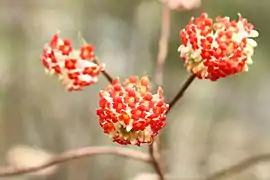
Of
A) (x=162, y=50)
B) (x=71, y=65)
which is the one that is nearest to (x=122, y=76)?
(x=162, y=50)

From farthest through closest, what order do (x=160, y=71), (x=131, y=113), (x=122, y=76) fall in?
(x=122, y=76) < (x=160, y=71) < (x=131, y=113)

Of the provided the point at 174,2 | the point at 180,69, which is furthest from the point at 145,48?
the point at 174,2

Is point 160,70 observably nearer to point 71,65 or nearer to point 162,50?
point 162,50

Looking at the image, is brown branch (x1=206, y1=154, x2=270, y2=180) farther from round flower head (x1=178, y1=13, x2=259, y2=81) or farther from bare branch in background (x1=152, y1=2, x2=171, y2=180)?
round flower head (x1=178, y1=13, x2=259, y2=81)

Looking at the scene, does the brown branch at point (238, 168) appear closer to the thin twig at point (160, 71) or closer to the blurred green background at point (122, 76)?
the blurred green background at point (122, 76)

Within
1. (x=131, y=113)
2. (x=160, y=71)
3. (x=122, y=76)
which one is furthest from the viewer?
(x=122, y=76)

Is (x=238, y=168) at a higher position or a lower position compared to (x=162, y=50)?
lower
